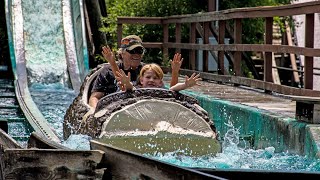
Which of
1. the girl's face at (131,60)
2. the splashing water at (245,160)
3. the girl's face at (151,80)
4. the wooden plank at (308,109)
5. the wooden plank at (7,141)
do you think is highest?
the wooden plank at (7,141)

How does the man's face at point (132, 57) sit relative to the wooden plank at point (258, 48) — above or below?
above

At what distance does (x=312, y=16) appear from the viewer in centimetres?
935

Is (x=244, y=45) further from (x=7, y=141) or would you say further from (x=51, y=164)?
(x=51, y=164)

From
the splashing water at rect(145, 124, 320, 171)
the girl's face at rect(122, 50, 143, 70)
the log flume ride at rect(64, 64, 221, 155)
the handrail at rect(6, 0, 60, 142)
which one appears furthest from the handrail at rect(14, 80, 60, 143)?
the splashing water at rect(145, 124, 320, 171)

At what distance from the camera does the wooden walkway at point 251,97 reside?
8.90m

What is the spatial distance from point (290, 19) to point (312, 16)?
9.00m

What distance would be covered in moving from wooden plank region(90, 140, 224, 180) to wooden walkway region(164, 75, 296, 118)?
429 centimetres

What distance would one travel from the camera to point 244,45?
11.8m

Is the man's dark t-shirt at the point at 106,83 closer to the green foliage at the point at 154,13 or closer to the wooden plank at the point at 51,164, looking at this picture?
the wooden plank at the point at 51,164

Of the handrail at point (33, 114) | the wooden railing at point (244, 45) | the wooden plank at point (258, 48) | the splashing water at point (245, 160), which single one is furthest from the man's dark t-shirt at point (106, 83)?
the wooden railing at point (244, 45)

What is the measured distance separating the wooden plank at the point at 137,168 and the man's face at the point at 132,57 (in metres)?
3.66

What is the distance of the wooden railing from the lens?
9406mm

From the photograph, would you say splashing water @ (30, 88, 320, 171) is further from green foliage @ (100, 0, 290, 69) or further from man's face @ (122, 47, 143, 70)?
green foliage @ (100, 0, 290, 69)

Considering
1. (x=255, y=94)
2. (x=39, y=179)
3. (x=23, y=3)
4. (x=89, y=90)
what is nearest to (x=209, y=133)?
(x=89, y=90)
